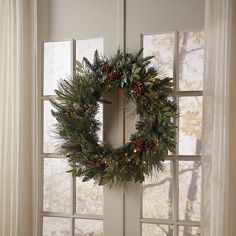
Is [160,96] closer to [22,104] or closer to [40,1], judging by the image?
[22,104]

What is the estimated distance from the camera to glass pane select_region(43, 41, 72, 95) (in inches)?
90.0

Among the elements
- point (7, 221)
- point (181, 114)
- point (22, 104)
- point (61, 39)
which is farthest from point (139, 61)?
point (7, 221)

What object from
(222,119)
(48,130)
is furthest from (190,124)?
(48,130)

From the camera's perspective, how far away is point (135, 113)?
211cm

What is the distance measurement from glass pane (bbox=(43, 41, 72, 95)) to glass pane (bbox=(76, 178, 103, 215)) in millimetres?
607

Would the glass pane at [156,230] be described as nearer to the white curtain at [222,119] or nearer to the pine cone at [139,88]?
the white curtain at [222,119]

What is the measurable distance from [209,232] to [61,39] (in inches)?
54.6

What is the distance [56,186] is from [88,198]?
216 mm

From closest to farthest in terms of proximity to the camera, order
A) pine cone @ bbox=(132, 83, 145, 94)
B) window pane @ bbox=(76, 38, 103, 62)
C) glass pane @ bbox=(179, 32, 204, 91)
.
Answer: pine cone @ bbox=(132, 83, 145, 94), glass pane @ bbox=(179, 32, 204, 91), window pane @ bbox=(76, 38, 103, 62)

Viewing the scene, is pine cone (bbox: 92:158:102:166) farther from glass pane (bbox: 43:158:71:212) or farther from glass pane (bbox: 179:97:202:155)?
glass pane (bbox: 179:97:202:155)

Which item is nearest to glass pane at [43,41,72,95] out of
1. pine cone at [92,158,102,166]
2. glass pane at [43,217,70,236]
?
pine cone at [92,158,102,166]

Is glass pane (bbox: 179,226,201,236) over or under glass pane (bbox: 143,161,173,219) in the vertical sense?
under

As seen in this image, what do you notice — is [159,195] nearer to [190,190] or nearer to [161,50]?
[190,190]

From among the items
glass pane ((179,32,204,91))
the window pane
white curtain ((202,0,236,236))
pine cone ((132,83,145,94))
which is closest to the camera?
white curtain ((202,0,236,236))
